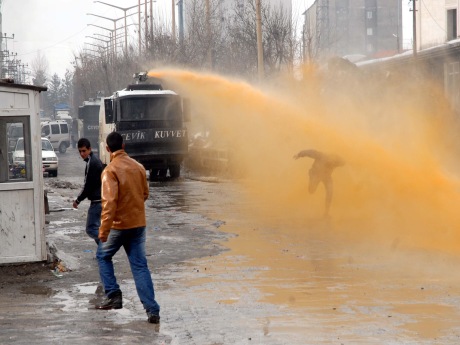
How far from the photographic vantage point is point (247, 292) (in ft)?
33.4

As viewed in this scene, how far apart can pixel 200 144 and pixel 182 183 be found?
31.6 ft

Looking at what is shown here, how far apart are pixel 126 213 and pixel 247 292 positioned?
1.91 m

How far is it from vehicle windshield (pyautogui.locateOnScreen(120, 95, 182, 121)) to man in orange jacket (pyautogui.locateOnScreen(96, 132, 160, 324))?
2181 cm

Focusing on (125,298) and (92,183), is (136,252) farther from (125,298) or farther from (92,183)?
(92,183)

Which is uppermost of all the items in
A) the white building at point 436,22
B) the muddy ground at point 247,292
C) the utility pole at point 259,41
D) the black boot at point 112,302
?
the white building at point 436,22

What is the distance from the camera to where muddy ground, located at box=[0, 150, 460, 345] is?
26.7ft

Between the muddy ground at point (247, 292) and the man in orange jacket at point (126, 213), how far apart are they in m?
0.40

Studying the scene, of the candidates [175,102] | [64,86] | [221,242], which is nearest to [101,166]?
[221,242]

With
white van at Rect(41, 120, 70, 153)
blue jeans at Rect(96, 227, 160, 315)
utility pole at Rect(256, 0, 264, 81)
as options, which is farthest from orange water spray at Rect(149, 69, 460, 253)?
white van at Rect(41, 120, 70, 153)

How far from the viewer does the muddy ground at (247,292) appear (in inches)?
320

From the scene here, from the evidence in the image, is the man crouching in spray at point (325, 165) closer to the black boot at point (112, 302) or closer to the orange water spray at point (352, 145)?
the orange water spray at point (352, 145)

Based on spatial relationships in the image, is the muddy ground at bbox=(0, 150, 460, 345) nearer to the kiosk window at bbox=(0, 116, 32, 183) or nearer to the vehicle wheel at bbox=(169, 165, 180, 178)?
the kiosk window at bbox=(0, 116, 32, 183)

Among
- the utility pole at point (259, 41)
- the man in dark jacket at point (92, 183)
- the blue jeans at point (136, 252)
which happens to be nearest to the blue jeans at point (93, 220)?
the man in dark jacket at point (92, 183)

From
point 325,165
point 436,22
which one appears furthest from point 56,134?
point 325,165
